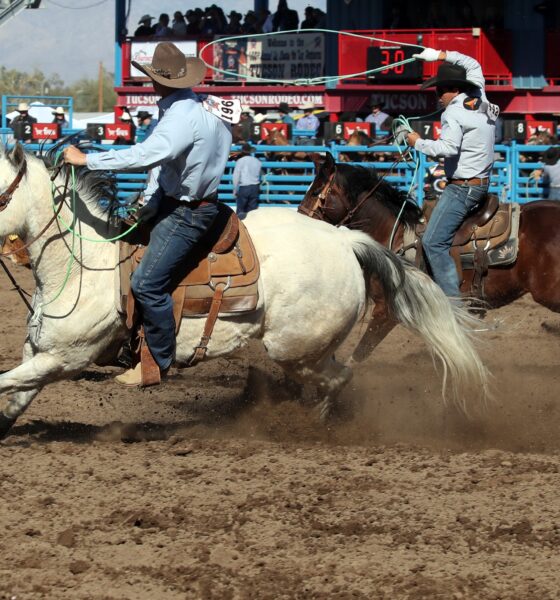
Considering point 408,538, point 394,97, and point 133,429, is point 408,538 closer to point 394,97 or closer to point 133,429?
point 133,429

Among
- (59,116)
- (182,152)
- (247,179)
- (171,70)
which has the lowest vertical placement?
(247,179)

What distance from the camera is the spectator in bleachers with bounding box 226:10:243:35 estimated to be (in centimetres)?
2544

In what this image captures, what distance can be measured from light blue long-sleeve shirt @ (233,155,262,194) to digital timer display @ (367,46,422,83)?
595cm

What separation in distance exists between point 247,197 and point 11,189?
431 inches

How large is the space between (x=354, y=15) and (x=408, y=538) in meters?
21.6

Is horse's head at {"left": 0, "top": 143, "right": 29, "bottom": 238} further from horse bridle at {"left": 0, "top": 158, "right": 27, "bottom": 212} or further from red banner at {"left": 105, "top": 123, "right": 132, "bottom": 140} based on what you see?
red banner at {"left": 105, "top": 123, "right": 132, "bottom": 140}

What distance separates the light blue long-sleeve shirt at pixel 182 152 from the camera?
4824 mm

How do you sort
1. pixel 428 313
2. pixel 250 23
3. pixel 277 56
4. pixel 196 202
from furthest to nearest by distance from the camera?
pixel 250 23
pixel 277 56
pixel 428 313
pixel 196 202

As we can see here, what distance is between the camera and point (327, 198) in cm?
778

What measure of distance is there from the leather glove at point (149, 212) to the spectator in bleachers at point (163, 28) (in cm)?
2122

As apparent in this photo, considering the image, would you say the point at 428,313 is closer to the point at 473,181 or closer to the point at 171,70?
the point at 473,181

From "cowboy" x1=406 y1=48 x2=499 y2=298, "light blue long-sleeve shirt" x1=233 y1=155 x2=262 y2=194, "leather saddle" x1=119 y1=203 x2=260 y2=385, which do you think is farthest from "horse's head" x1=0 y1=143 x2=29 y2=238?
"light blue long-sleeve shirt" x1=233 y1=155 x2=262 y2=194

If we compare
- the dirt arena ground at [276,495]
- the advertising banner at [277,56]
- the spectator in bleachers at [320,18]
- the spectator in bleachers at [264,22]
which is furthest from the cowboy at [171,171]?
the spectator in bleachers at [320,18]

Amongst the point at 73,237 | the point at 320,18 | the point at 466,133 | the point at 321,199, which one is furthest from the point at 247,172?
the point at 73,237
